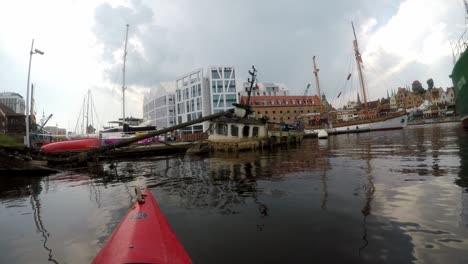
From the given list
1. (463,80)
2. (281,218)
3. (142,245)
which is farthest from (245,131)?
(463,80)

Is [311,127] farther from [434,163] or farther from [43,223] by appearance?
[43,223]

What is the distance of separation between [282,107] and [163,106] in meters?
48.1

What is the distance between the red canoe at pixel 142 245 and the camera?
115 inches

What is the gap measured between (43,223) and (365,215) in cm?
831

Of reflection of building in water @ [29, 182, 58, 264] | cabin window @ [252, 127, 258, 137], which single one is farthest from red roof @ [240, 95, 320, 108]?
reflection of building in water @ [29, 182, 58, 264]

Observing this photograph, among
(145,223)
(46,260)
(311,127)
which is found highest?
(311,127)

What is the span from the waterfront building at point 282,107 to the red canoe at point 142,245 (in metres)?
86.4

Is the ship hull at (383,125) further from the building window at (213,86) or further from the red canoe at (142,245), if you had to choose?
the red canoe at (142,245)

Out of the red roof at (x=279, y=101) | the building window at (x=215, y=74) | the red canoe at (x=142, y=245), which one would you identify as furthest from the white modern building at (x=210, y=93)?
the red canoe at (x=142, y=245)

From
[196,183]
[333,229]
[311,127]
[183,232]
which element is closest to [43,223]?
[183,232]

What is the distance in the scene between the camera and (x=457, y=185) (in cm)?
767

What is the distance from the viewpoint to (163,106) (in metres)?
101

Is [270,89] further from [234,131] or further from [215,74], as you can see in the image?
[234,131]

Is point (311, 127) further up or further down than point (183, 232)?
further up
